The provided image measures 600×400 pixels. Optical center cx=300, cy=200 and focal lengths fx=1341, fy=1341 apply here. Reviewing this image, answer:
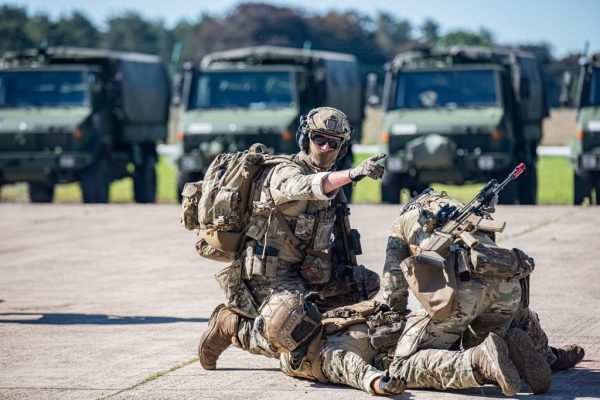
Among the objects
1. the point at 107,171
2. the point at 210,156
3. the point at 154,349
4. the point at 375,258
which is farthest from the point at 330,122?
the point at 107,171

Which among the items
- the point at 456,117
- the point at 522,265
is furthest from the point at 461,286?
the point at 456,117

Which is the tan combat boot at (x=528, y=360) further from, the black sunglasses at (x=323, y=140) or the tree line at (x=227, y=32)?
the tree line at (x=227, y=32)

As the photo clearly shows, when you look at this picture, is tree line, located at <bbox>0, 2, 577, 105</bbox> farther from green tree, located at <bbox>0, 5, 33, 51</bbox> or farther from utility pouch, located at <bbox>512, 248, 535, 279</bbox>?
utility pouch, located at <bbox>512, 248, 535, 279</bbox>

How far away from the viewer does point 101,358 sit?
314 inches

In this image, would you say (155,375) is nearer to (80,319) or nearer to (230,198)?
(230,198)

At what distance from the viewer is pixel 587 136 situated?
60.7ft

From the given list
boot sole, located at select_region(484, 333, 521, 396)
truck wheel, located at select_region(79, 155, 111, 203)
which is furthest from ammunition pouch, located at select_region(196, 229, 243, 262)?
truck wheel, located at select_region(79, 155, 111, 203)

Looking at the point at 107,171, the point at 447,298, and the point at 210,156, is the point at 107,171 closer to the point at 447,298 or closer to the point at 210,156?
the point at 210,156

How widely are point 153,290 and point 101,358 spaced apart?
3131 mm

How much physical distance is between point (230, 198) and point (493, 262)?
1538mm

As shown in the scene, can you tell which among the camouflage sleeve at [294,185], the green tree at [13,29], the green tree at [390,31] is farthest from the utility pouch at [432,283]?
the green tree at [390,31]

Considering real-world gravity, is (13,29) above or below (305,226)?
below

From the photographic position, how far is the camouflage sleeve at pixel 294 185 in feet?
21.8

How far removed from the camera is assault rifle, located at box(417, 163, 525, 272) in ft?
21.1
